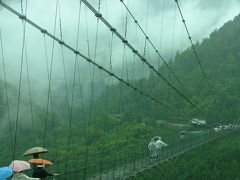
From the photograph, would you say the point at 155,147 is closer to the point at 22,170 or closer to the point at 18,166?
the point at 18,166

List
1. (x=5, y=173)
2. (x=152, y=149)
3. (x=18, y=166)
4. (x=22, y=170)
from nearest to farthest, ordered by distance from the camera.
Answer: (x=5, y=173), (x=22, y=170), (x=18, y=166), (x=152, y=149)

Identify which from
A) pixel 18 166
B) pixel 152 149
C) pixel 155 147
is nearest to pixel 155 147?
pixel 155 147

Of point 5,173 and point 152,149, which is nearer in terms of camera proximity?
point 5,173

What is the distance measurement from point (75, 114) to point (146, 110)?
23432 mm

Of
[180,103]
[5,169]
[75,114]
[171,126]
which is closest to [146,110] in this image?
[171,126]

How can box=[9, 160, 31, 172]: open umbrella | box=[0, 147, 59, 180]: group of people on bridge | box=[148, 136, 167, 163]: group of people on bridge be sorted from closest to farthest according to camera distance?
1. box=[0, 147, 59, 180]: group of people on bridge
2. box=[9, 160, 31, 172]: open umbrella
3. box=[148, 136, 167, 163]: group of people on bridge

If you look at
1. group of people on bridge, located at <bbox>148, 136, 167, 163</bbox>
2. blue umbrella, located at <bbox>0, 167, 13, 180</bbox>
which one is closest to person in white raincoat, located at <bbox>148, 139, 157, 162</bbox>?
group of people on bridge, located at <bbox>148, 136, 167, 163</bbox>

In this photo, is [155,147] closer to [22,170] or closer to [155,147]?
[155,147]

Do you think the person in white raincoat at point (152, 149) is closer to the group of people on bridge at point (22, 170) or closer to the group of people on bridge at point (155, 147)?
the group of people on bridge at point (155, 147)

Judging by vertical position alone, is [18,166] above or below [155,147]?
above

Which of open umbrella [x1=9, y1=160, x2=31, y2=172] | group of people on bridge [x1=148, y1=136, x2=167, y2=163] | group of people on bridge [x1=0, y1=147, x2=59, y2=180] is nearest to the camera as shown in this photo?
group of people on bridge [x1=0, y1=147, x2=59, y2=180]

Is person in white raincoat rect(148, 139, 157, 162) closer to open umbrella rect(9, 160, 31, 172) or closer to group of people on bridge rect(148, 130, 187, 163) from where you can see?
group of people on bridge rect(148, 130, 187, 163)

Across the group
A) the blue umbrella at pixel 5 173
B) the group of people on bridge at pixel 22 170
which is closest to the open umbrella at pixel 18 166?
the group of people on bridge at pixel 22 170

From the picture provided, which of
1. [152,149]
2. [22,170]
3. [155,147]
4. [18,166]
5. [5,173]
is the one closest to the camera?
[5,173]
